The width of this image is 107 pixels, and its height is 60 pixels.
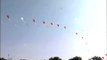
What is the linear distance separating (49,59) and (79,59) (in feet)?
61.4

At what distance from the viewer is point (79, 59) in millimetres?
149750

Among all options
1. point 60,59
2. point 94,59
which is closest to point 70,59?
point 60,59

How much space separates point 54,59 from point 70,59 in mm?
9816

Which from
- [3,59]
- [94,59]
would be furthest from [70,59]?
[3,59]

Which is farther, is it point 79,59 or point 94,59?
point 94,59

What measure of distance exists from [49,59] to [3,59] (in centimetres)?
2759

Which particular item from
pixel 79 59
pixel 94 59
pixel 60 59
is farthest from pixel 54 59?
pixel 94 59

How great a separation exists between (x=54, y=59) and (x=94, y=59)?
86.3 feet

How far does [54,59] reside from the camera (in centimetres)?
15150

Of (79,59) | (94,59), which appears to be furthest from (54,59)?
(94,59)

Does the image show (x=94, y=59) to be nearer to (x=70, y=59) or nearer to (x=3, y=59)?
(x=70, y=59)

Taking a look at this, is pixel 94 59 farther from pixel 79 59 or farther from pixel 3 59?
pixel 3 59

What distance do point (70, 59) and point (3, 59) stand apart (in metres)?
39.8

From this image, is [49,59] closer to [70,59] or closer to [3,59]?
[70,59]
